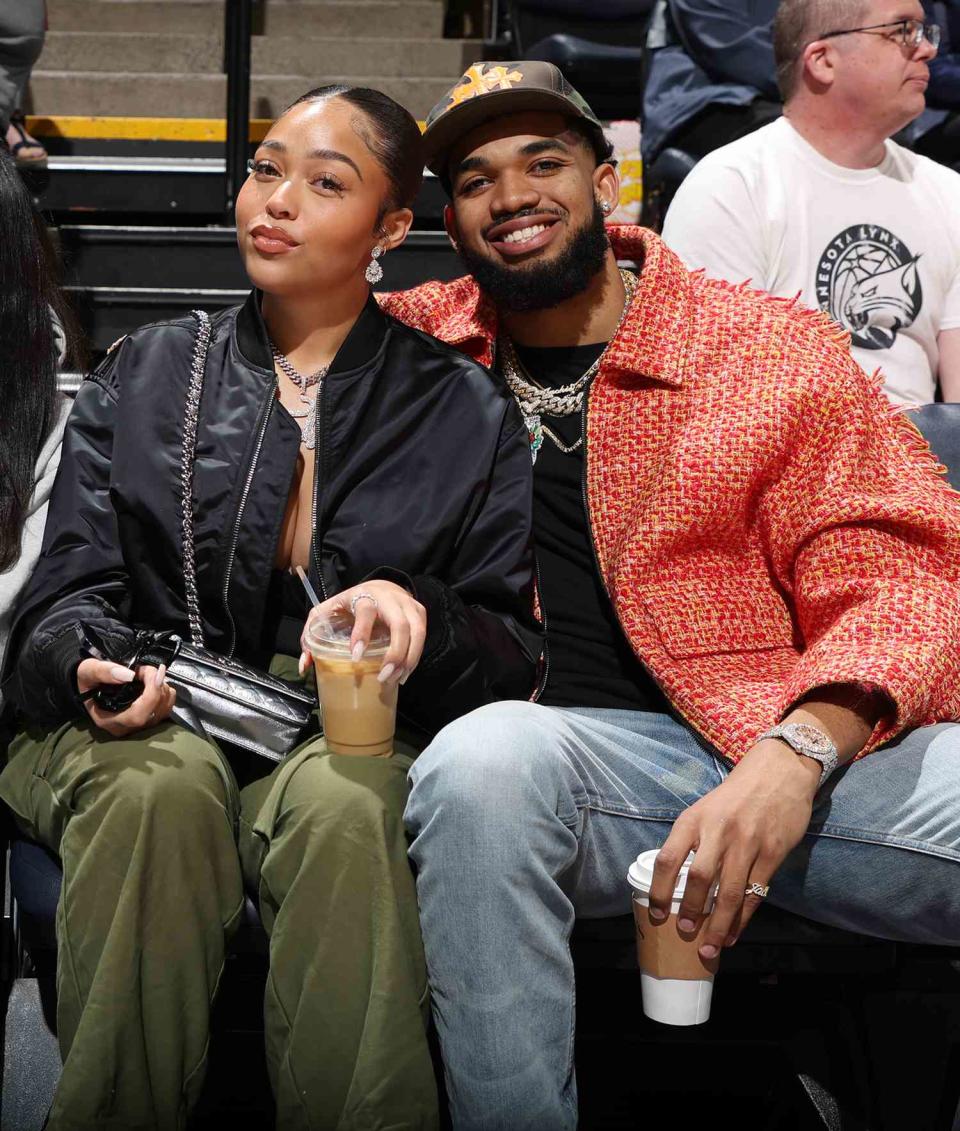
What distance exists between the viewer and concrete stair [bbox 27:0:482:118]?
6031 mm

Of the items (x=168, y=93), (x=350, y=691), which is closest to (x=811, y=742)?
(x=350, y=691)

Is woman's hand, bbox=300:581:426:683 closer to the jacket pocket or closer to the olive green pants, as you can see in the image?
the olive green pants

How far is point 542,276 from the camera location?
2.08 metres

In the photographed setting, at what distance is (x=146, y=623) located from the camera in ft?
6.35

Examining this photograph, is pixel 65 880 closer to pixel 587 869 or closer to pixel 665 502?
pixel 587 869

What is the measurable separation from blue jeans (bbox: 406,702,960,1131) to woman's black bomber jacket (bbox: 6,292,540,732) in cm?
19

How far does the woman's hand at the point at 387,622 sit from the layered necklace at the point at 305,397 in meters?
0.37

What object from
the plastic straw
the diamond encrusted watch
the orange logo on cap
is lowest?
the diamond encrusted watch

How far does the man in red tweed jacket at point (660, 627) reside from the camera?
1581 millimetres

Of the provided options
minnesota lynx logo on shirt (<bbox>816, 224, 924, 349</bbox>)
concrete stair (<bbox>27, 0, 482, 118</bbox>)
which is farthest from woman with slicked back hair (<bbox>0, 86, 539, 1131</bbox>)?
concrete stair (<bbox>27, 0, 482, 118</bbox>)

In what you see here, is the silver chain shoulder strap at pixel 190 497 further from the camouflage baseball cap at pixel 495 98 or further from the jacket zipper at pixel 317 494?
the camouflage baseball cap at pixel 495 98

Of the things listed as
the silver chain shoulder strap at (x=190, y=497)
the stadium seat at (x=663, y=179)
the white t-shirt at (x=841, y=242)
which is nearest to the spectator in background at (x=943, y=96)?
the stadium seat at (x=663, y=179)

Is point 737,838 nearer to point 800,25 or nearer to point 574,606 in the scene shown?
point 574,606

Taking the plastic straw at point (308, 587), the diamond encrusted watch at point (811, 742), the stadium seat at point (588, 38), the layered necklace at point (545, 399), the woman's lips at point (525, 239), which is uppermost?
the stadium seat at point (588, 38)
